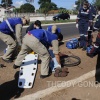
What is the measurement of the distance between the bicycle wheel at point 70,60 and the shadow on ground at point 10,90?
1.83 meters

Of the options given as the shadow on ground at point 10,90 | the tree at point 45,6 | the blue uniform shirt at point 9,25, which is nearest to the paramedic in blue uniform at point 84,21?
the blue uniform shirt at point 9,25

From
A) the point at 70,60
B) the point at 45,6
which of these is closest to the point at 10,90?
the point at 70,60

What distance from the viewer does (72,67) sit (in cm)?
784


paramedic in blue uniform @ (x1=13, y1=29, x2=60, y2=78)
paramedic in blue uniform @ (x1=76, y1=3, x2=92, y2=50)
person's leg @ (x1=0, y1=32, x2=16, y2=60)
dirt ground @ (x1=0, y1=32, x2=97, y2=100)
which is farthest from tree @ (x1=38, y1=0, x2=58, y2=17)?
paramedic in blue uniform @ (x1=13, y1=29, x2=60, y2=78)

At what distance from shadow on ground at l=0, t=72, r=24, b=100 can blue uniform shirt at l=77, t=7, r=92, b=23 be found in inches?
155

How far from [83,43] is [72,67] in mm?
2136

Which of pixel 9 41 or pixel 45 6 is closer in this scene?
pixel 9 41

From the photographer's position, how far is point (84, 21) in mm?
9492

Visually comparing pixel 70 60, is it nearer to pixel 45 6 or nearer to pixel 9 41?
pixel 9 41

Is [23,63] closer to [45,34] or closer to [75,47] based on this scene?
[45,34]

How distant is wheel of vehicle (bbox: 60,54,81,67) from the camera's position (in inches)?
309

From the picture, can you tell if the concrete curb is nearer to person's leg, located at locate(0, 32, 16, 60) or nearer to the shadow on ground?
the shadow on ground

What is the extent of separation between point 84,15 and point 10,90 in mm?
4469

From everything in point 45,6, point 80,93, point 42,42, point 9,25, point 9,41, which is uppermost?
point 9,25
